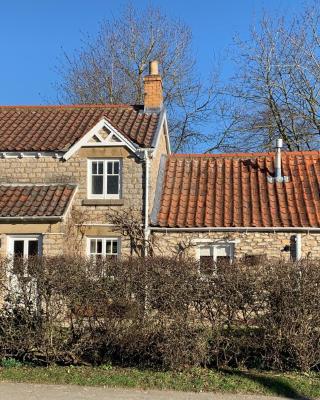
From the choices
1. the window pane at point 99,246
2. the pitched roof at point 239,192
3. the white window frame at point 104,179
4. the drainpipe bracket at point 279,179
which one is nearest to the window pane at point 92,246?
the window pane at point 99,246

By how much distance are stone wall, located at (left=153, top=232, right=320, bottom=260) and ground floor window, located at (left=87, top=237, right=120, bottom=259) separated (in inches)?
51.7

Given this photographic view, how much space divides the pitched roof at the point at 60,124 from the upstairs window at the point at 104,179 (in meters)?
1.03

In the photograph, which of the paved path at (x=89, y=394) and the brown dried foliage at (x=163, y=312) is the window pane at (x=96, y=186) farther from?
the paved path at (x=89, y=394)

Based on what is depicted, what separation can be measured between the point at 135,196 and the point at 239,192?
11.8 feet

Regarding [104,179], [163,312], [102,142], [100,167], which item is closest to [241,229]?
[104,179]

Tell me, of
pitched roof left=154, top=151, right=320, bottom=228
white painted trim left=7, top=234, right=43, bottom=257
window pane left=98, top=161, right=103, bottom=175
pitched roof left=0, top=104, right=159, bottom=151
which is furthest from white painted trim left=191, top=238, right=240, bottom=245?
white painted trim left=7, top=234, right=43, bottom=257

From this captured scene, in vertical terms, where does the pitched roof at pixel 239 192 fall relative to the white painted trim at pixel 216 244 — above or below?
above

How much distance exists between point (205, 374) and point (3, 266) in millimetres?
4000

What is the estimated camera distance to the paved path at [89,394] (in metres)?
7.62

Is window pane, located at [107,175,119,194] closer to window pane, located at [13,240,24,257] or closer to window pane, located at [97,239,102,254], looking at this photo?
window pane, located at [97,239,102,254]

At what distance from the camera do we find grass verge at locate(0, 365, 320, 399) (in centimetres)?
797

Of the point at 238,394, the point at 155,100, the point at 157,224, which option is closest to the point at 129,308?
the point at 238,394

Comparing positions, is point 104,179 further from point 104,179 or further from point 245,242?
point 245,242

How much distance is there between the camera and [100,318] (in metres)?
8.92
